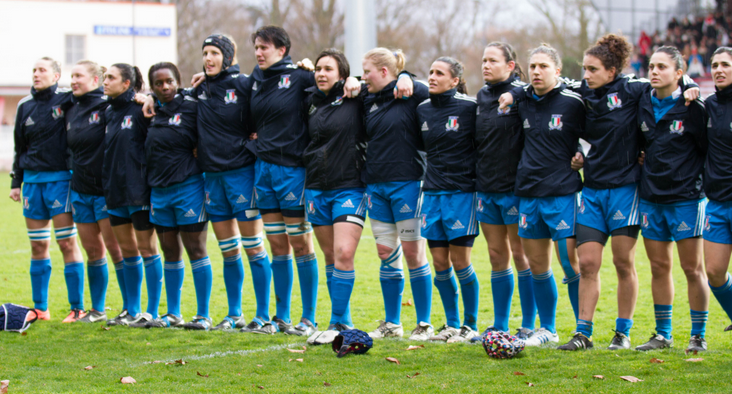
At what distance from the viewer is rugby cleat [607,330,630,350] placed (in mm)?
5191

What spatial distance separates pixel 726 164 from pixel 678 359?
127 centimetres

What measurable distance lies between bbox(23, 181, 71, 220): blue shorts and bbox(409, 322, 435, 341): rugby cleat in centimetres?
346

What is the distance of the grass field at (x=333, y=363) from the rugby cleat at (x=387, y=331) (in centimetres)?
20

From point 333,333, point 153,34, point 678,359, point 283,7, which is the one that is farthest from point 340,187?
point 283,7

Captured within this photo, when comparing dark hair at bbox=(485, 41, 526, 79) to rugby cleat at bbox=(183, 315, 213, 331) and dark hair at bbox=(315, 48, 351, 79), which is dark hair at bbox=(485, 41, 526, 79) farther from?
rugby cleat at bbox=(183, 315, 213, 331)

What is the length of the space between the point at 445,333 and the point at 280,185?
173 centimetres

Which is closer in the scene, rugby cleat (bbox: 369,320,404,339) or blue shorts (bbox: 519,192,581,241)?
blue shorts (bbox: 519,192,581,241)

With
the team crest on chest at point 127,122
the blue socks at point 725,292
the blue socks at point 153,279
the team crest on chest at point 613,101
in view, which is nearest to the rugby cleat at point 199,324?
the blue socks at point 153,279

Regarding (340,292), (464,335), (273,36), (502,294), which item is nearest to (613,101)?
(502,294)

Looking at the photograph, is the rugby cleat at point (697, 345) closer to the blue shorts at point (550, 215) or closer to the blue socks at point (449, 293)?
the blue shorts at point (550, 215)

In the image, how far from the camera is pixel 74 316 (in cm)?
695

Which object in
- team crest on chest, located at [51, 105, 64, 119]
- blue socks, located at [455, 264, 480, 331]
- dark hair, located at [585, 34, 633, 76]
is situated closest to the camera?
dark hair, located at [585, 34, 633, 76]

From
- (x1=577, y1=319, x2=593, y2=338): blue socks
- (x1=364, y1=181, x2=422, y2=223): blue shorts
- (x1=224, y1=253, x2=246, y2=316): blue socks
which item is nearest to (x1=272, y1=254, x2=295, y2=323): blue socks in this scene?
(x1=224, y1=253, x2=246, y2=316): blue socks

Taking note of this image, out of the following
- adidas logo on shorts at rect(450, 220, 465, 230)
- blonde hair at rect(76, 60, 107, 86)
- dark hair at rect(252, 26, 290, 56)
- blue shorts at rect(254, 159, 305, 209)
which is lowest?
adidas logo on shorts at rect(450, 220, 465, 230)
